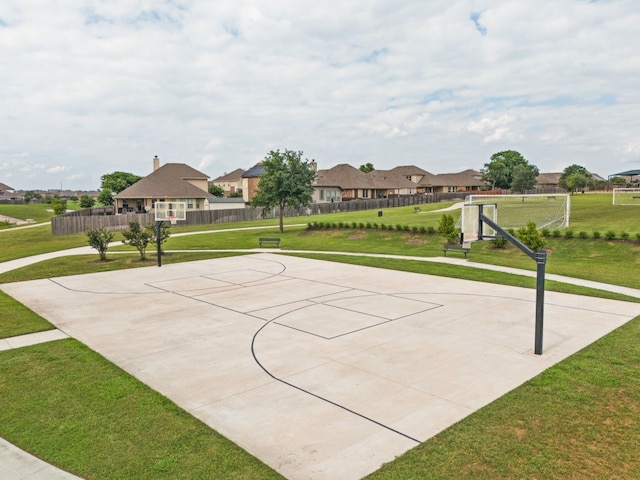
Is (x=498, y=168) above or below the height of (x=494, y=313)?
above

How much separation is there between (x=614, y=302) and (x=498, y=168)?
285 feet

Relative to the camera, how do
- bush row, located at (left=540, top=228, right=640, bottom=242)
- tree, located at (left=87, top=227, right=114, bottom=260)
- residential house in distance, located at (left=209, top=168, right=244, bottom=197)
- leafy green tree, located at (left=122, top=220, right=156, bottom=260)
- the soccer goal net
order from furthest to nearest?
residential house in distance, located at (left=209, top=168, right=244, bottom=197) < the soccer goal net < leafy green tree, located at (left=122, top=220, right=156, bottom=260) < tree, located at (left=87, top=227, right=114, bottom=260) < bush row, located at (left=540, top=228, right=640, bottom=242)

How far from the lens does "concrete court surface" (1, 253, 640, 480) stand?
6.68m

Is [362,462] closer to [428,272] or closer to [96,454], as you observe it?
[96,454]

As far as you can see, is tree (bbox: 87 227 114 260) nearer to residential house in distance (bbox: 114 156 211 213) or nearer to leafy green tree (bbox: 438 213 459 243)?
leafy green tree (bbox: 438 213 459 243)

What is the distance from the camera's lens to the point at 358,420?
6.92 m

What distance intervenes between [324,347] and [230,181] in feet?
389

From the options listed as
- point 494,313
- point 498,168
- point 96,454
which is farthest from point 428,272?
point 498,168

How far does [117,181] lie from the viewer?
100312 mm

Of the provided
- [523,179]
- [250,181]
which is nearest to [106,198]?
[250,181]

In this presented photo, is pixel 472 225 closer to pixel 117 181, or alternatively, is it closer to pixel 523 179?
pixel 523 179

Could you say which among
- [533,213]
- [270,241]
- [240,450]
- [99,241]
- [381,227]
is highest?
[533,213]

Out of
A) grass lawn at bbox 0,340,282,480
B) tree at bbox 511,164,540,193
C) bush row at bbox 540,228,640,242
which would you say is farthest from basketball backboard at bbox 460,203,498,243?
tree at bbox 511,164,540,193

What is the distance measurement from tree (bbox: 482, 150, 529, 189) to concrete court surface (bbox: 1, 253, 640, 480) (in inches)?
3297
